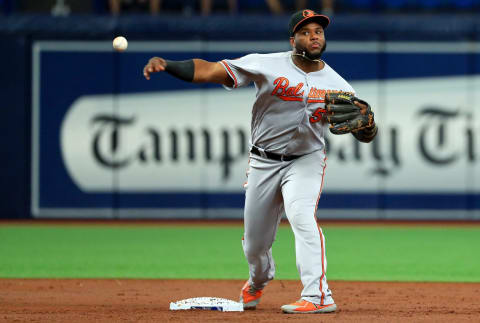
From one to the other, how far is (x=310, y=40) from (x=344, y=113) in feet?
1.67

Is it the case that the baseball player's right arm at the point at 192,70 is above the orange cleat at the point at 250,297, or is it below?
above

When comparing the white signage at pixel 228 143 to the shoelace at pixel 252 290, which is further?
the white signage at pixel 228 143

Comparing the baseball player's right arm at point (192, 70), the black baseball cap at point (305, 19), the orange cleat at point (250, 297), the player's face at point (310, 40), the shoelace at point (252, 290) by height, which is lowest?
the orange cleat at point (250, 297)

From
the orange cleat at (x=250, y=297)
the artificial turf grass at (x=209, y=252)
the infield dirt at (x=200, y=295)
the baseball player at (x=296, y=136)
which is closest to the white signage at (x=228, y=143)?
the artificial turf grass at (x=209, y=252)

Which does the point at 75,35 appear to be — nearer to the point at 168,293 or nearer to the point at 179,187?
the point at 179,187

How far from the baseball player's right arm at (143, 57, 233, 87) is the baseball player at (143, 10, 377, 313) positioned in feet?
0.07

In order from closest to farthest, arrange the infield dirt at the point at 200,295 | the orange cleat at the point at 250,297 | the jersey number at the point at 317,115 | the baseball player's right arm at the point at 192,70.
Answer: the baseball player's right arm at the point at 192,70 < the infield dirt at the point at 200,295 < the jersey number at the point at 317,115 < the orange cleat at the point at 250,297

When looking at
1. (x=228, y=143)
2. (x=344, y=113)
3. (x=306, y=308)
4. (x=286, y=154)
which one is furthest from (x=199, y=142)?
(x=306, y=308)

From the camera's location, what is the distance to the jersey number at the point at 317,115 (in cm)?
584

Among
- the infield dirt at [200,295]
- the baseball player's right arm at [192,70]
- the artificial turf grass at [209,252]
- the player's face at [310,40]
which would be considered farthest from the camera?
the artificial turf grass at [209,252]

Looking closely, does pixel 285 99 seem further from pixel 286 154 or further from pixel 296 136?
pixel 286 154

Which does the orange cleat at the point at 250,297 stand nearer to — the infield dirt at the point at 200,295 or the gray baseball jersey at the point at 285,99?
the infield dirt at the point at 200,295

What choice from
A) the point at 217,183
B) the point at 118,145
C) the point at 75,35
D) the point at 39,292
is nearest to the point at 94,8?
the point at 75,35

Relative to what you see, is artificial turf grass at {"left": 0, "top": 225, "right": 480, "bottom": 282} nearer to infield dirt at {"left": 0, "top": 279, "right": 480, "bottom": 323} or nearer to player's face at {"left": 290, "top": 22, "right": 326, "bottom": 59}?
infield dirt at {"left": 0, "top": 279, "right": 480, "bottom": 323}
